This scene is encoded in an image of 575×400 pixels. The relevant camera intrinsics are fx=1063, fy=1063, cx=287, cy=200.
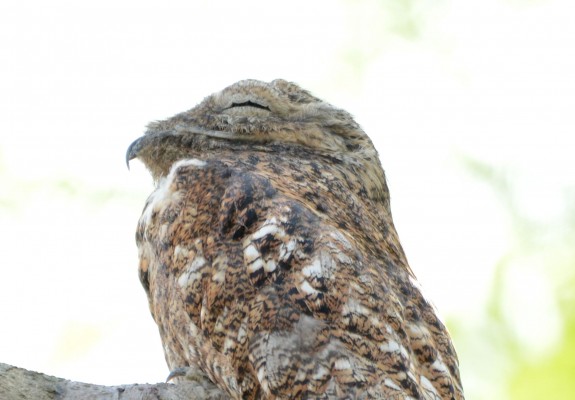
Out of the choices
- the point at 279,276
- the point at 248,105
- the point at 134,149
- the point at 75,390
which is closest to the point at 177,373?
the point at 75,390

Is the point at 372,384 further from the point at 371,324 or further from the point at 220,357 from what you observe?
the point at 220,357

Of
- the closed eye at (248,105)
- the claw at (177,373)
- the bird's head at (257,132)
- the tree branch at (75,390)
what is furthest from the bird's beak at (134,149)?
the tree branch at (75,390)

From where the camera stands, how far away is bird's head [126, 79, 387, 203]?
4.89 m

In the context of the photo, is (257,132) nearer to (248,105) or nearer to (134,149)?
(248,105)

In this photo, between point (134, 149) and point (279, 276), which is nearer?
point (279, 276)

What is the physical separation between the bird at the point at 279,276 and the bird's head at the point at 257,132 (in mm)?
11

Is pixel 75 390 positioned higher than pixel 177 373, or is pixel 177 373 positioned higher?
pixel 177 373

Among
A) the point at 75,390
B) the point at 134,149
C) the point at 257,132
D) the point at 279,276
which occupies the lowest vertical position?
the point at 75,390

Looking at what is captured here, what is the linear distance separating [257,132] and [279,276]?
132 centimetres

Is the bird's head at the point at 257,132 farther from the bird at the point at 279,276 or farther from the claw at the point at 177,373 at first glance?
the claw at the point at 177,373

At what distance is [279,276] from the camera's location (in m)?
3.76

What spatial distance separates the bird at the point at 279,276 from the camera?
11.6ft

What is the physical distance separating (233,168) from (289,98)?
44.8 inches

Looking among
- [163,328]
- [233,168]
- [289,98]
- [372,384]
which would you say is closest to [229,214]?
[233,168]
